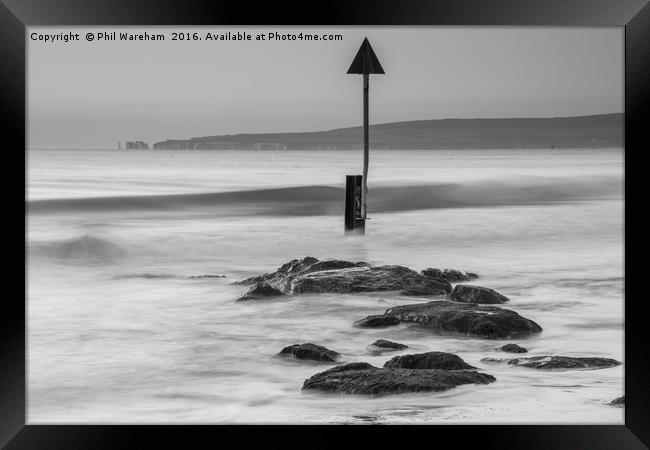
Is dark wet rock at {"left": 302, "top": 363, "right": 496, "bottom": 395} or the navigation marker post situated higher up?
the navigation marker post

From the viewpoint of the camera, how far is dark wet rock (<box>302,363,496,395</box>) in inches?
151

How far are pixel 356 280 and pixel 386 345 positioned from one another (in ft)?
5.36

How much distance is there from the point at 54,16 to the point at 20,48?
0.17 metres

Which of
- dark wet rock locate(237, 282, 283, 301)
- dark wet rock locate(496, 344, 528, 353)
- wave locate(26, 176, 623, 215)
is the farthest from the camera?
wave locate(26, 176, 623, 215)

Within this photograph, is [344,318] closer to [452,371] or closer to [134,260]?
[452,371]

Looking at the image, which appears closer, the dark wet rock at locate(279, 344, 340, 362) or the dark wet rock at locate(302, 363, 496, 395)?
the dark wet rock at locate(302, 363, 496, 395)

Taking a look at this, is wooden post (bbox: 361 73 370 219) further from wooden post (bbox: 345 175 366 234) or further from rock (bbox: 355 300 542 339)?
rock (bbox: 355 300 542 339)

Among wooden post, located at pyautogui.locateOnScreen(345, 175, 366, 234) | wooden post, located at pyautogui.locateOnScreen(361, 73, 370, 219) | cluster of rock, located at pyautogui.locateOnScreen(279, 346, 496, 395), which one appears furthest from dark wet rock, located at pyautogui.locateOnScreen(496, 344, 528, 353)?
wooden post, located at pyautogui.locateOnScreen(345, 175, 366, 234)

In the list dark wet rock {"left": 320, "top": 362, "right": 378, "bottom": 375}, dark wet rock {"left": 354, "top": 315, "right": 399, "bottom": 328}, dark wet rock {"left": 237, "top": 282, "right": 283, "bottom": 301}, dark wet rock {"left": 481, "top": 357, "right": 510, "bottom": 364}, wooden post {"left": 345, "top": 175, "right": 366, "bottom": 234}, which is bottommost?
dark wet rock {"left": 481, "top": 357, "right": 510, "bottom": 364}

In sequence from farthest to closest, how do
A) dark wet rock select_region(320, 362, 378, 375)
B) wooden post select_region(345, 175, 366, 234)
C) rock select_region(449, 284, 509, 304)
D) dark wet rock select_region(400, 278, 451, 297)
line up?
wooden post select_region(345, 175, 366, 234) < dark wet rock select_region(400, 278, 451, 297) < rock select_region(449, 284, 509, 304) < dark wet rock select_region(320, 362, 378, 375)

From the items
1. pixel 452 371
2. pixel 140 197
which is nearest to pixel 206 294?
pixel 452 371

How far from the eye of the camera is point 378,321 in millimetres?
5453

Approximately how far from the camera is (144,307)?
24.8 feet

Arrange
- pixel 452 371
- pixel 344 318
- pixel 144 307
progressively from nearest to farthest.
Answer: pixel 452 371 → pixel 344 318 → pixel 144 307
